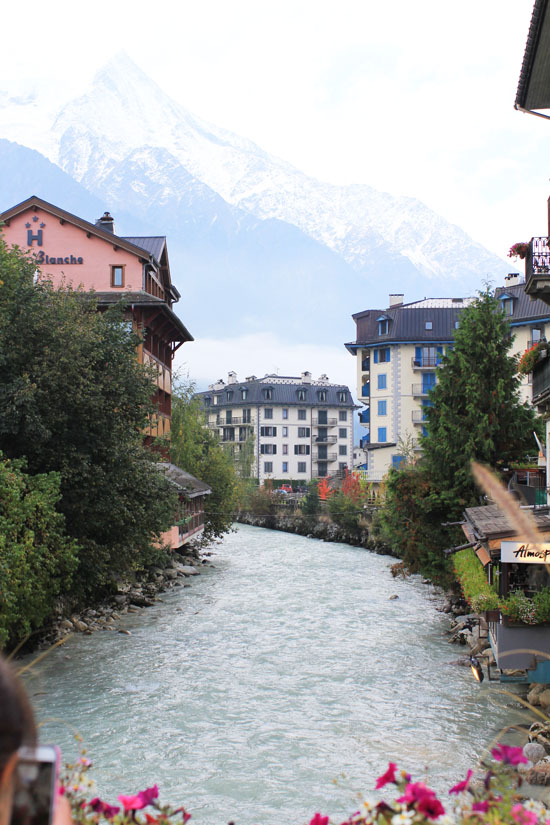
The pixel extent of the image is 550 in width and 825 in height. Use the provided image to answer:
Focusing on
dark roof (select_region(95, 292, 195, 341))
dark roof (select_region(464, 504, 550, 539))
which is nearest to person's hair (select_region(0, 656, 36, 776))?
dark roof (select_region(464, 504, 550, 539))

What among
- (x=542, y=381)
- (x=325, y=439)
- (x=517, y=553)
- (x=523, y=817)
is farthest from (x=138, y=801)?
(x=325, y=439)

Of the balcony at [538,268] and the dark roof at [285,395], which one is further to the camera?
the dark roof at [285,395]

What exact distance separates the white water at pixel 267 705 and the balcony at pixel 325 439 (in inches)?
3141

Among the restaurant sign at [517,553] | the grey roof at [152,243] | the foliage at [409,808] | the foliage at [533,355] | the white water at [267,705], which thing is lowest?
the white water at [267,705]

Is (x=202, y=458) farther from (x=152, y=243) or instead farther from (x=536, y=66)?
(x=536, y=66)

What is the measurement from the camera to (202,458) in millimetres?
55656

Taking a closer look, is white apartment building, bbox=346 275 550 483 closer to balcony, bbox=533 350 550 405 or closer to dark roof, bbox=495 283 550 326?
dark roof, bbox=495 283 550 326

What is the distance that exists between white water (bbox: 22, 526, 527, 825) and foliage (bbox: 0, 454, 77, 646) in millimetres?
1843

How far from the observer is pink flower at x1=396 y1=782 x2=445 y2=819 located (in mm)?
3385

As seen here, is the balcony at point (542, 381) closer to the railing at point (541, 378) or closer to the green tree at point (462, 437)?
the railing at point (541, 378)

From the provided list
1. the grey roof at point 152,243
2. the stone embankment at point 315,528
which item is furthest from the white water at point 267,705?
the stone embankment at point 315,528

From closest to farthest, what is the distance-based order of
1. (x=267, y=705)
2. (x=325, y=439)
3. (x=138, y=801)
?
(x=138, y=801), (x=267, y=705), (x=325, y=439)

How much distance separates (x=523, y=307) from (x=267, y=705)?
151ft

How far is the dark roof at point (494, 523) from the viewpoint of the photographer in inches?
685
